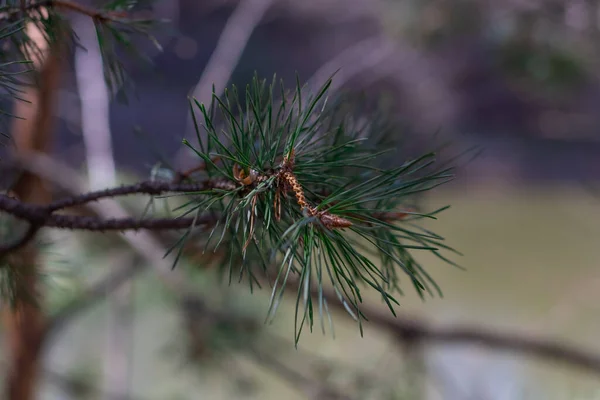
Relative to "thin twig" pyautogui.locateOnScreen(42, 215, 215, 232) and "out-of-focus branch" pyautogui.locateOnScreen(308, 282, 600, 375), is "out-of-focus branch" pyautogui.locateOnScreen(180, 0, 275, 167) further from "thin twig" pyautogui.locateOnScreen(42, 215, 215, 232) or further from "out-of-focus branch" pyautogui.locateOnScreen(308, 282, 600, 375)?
"thin twig" pyautogui.locateOnScreen(42, 215, 215, 232)

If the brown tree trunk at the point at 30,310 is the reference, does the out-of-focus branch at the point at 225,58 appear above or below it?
above

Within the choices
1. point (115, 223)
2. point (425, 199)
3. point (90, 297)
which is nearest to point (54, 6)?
point (115, 223)

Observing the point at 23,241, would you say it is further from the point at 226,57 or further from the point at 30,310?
the point at 226,57

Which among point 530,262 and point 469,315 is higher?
point 530,262

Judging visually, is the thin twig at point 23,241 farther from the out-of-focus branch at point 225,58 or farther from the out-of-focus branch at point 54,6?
the out-of-focus branch at point 225,58

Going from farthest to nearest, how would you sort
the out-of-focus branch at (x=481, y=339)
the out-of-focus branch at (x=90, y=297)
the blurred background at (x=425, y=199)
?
the blurred background at (x=425, y=199)
the out-of-focus branch at (x=90, y=297)
the out-of-focus branch at (x=481, y=339)

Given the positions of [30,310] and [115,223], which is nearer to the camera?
[115,223]

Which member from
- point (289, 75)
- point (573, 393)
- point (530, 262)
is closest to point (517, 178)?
point (530, 262)

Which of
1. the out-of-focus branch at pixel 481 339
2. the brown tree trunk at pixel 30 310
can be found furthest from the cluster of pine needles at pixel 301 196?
the brown tree trunk at pixel 30 310

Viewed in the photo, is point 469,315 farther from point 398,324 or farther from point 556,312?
point 398,324
